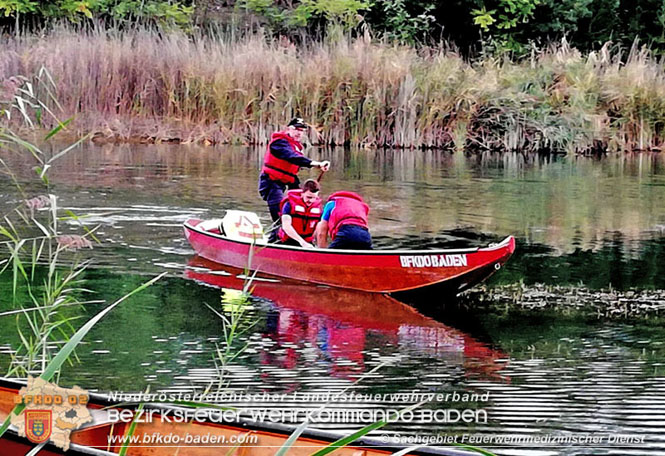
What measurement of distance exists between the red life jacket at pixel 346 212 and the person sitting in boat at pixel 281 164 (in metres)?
1.19

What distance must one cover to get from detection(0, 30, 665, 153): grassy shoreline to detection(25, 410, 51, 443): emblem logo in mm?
18829

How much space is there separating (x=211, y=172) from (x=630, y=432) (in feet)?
45.0

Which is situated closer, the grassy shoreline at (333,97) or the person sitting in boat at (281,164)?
the person sitting in boat at (281,164)

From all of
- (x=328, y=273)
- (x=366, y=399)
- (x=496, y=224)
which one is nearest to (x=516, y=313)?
(x=328, y=273)

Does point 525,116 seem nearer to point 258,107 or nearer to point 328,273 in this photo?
point 258,107

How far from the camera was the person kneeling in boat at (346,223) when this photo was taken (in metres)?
10.1

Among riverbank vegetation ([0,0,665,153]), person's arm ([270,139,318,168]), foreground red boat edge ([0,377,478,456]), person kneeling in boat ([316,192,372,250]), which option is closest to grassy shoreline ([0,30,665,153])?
riverbank vegetation ([0,0,665,153])

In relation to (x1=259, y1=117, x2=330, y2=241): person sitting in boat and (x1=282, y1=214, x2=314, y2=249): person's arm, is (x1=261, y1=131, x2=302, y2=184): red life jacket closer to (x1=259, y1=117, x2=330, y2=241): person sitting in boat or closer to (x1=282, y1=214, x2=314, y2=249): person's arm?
(x1=259, y1=117, x2=330, y2=241): person sitting in boat

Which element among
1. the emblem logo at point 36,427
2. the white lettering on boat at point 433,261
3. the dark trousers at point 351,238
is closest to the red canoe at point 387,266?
the white lettering on boat at point 433,261

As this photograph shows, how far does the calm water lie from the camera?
6660 mm

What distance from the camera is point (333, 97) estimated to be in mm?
→ 23156

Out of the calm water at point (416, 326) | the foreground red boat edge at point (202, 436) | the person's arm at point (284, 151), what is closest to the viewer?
the foreground red boat edge at point (202, 436)

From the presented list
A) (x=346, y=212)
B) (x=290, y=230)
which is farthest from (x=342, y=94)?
(x=346, y=212)

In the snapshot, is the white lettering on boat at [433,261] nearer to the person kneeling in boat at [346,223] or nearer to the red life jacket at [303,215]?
the person kneeling in boat at [346,223]
